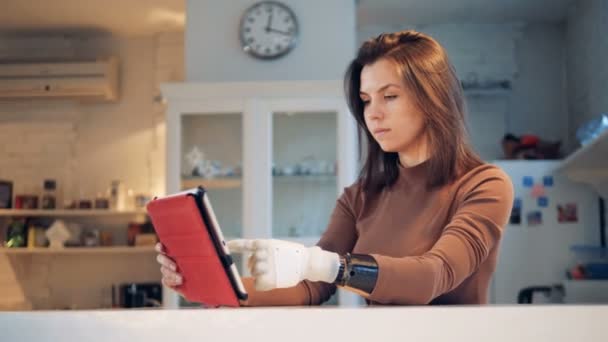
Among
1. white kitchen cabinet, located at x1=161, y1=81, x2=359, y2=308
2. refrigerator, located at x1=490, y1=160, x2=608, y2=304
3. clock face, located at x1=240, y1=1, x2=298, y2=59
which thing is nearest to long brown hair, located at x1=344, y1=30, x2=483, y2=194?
white kitchen cabinet, located at x1=161, y1=81, x2=359, y2=308

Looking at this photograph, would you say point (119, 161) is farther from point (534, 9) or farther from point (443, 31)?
point (534, 9)

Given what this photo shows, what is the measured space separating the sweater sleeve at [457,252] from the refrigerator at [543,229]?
259cm

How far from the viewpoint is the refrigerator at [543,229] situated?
350cm

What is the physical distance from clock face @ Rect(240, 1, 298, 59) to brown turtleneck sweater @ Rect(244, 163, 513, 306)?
2.35 meters

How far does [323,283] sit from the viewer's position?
1108mm

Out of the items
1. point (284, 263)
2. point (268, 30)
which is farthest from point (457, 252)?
point (268, 30)

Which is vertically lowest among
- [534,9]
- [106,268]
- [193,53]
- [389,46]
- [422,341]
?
[106,268]

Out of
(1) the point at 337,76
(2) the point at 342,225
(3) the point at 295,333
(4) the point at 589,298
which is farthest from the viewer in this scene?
(1) the point at 337,76

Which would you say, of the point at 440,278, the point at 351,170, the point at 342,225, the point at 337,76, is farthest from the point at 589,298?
the point at 440,278

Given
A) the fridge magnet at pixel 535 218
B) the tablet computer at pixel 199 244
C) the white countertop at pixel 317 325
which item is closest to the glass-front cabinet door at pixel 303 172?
the fridge magnet at pixel 535 218

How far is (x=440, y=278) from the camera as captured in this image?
0.91 metres

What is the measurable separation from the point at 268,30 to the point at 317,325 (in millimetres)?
2986

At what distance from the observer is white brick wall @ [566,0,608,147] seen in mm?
3426

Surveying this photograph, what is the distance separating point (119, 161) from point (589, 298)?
2.63 m
